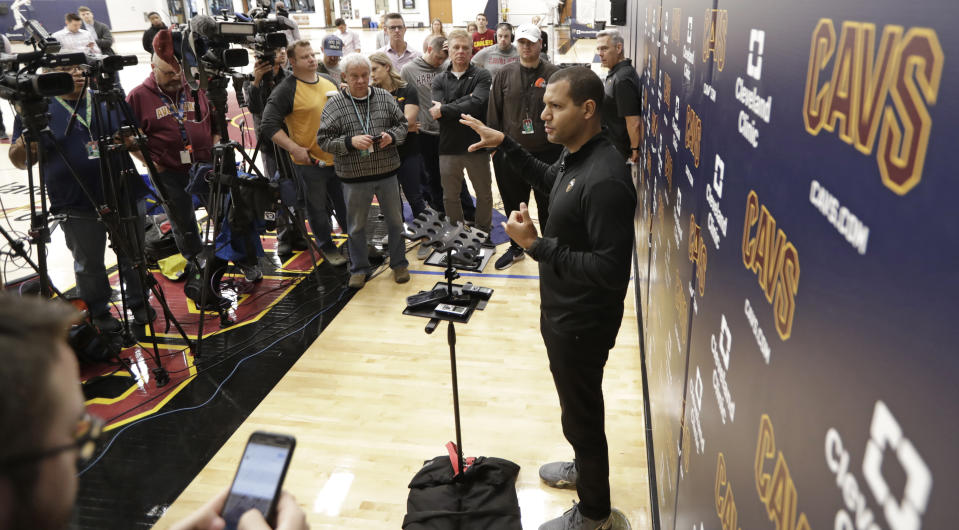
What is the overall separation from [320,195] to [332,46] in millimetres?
1839

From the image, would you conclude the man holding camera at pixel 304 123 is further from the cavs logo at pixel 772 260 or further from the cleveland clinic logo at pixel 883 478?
the cleveland clinic logo at pixel 883 478

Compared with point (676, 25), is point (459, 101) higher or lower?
lower

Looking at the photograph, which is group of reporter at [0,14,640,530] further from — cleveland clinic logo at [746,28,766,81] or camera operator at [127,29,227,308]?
cleveland clinic logo at [746,28,766,81]

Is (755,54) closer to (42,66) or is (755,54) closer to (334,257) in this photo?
(42,66)

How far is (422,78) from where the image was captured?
251 inches

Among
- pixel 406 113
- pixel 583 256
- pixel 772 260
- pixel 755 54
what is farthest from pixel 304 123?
pixel 772 260

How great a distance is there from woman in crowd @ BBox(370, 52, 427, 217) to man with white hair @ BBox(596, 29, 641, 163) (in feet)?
5.83

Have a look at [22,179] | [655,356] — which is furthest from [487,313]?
[22,179]

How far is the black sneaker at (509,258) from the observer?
5.92 meters

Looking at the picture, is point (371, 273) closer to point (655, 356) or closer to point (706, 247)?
point (655, 356)

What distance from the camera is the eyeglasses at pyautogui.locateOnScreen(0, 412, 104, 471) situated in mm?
650

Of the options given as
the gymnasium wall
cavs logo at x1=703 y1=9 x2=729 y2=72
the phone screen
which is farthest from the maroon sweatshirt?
the gymnasium wall

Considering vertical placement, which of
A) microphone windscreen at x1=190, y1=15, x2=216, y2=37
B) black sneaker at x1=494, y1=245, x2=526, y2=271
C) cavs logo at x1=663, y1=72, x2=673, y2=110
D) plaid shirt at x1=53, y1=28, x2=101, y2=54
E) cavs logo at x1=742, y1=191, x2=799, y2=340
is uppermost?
plaid shirt at x1=53, y1=28, x2=101, y2=54

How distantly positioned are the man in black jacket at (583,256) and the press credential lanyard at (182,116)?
3.61 m
